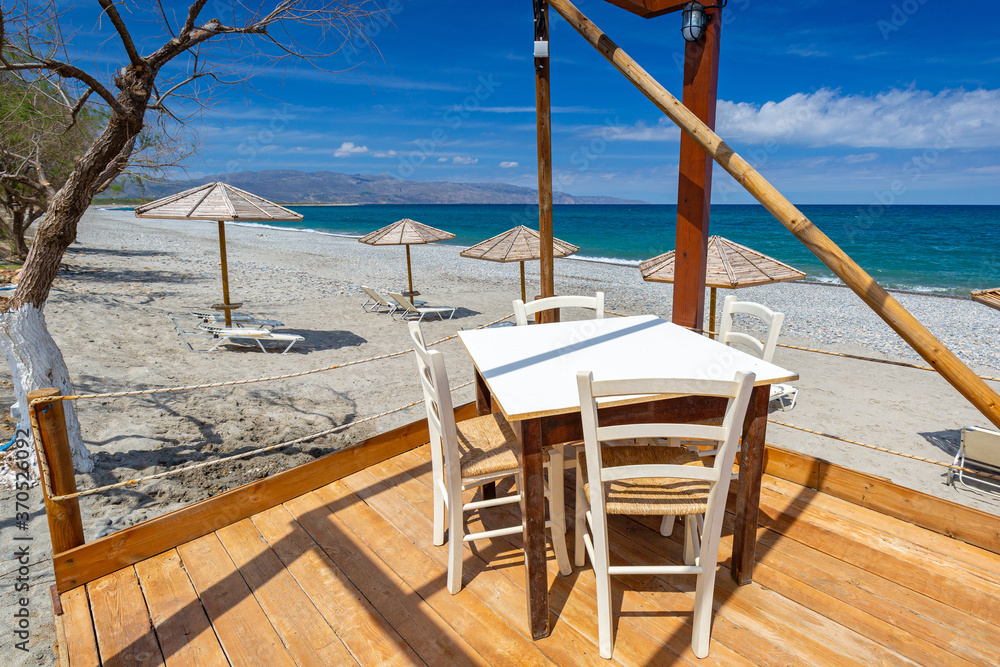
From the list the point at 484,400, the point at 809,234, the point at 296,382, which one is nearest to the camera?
the point at 809,234

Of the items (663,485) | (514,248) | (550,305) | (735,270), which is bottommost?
(663,485)

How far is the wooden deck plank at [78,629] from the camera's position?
1710 mm

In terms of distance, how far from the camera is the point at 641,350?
2.30 metres

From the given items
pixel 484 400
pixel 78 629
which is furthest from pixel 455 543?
pixel 78 629

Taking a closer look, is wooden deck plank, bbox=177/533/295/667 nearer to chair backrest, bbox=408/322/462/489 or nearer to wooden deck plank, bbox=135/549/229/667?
wooden deck plank, bbox=135/549/229/667

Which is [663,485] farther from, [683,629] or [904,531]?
[904,531]

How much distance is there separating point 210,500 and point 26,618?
0.95 meters

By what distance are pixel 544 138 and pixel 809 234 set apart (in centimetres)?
188

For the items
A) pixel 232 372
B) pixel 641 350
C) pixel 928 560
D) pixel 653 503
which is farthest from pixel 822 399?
pixel 232 372

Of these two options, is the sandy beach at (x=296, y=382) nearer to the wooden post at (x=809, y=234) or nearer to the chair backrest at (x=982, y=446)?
the chair backrest at (x=982, y=446)

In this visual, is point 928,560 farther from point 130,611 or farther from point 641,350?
point 130,611

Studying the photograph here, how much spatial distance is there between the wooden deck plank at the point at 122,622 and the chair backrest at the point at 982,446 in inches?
224

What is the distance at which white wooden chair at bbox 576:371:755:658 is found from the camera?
146 cm

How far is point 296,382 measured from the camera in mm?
6031
